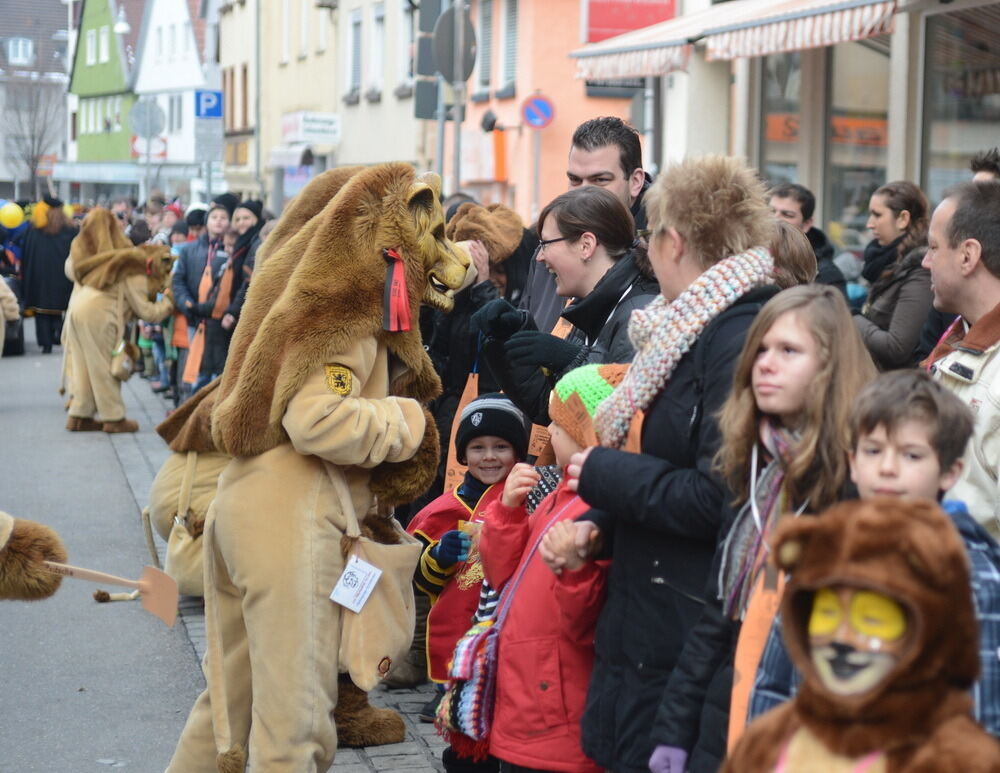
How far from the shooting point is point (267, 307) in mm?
4770

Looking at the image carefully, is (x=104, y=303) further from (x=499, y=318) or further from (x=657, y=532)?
(x=657, y=532)

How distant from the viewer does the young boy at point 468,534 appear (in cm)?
539

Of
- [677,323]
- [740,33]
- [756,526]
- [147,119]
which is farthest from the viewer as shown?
[147,119]

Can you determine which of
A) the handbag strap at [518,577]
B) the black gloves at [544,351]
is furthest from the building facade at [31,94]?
the handbag strap at [518,577]

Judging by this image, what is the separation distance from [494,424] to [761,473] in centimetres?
226

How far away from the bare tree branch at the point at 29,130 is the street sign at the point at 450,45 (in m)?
63.0

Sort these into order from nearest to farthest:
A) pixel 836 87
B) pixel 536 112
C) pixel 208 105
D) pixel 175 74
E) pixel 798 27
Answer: pixel 798 27
pixel 836 87
pixel 536 112
pixel 208 105
pixel 175 74

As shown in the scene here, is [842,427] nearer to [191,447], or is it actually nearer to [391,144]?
[191,447]

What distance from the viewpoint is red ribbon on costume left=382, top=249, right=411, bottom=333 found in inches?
184

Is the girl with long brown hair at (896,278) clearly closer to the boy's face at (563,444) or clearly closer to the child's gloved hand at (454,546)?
the child's gloved hand at (454,546)

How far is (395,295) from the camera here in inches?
184

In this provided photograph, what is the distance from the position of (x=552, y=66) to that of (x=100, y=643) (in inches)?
770

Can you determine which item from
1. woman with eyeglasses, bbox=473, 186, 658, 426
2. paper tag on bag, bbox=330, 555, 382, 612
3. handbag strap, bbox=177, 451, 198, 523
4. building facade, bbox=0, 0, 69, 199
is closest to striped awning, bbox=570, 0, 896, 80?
handbag strap, bbox=177, 451, 198, 523

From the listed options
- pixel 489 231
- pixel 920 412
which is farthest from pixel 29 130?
pixel 920 412
